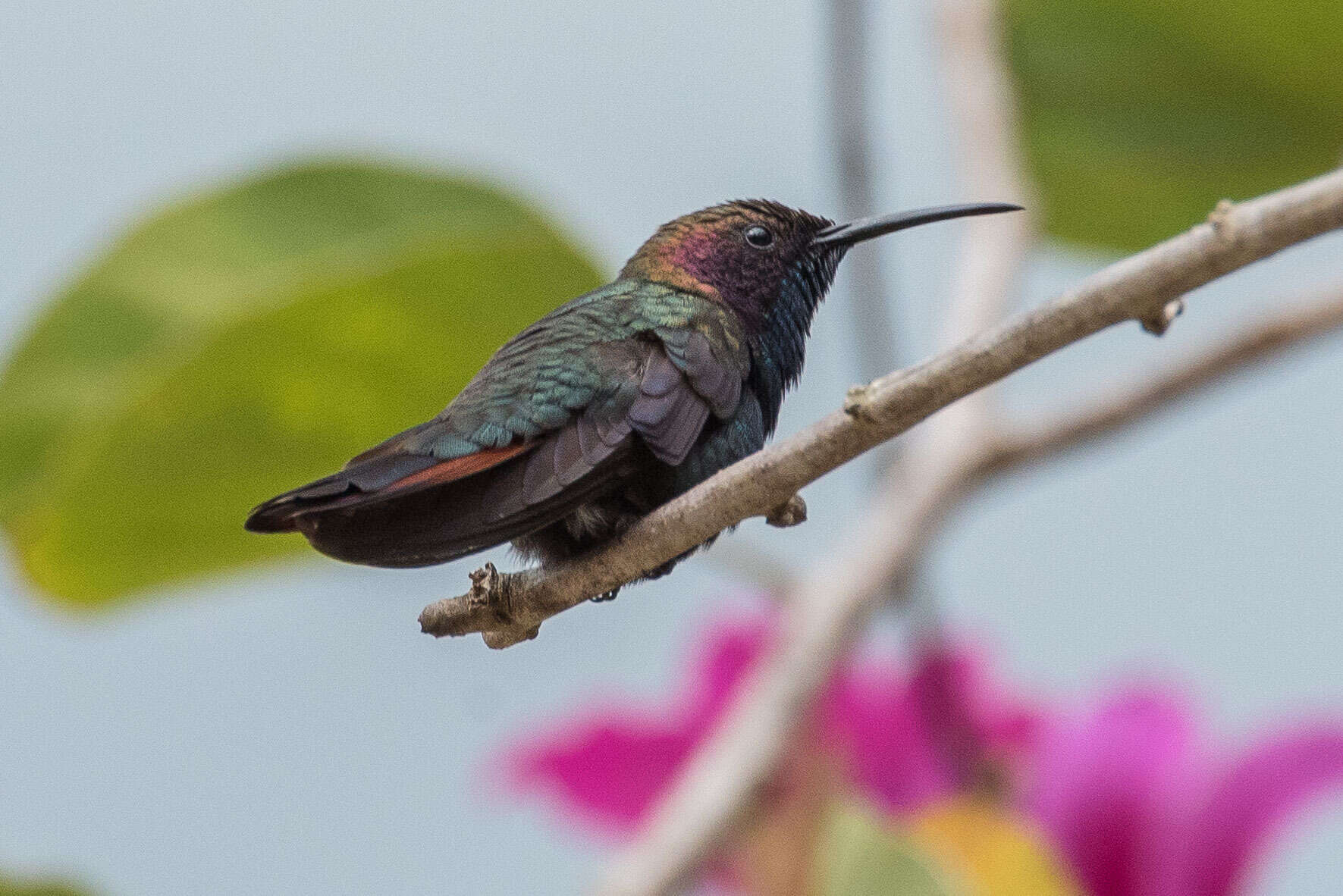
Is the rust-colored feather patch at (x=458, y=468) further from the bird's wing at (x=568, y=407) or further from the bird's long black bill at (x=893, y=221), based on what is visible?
the bird's long black bill at (x=893, y=221)

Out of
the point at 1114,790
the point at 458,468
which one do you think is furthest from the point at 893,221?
the point at 1114,790

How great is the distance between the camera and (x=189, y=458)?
2.58 feet

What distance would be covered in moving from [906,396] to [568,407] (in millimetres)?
139

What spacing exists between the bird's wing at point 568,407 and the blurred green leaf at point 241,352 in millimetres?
105

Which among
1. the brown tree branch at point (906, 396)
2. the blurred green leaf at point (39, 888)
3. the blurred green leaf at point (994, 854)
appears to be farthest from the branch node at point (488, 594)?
the blurred green leaf at point (39, 888)

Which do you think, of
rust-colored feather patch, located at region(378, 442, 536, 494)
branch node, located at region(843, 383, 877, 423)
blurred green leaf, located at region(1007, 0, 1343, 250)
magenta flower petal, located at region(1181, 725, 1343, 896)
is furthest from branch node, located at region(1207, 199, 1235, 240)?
blurred green leaf, located at region(1007, 0, 1343, 250)

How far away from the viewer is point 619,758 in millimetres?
1303

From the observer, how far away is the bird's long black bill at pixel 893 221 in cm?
54

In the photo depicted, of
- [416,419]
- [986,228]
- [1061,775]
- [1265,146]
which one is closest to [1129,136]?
[1265,146]

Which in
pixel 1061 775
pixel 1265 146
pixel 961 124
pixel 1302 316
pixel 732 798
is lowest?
pixel 1061 775

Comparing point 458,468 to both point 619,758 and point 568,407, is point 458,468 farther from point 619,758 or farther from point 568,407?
point 619,758

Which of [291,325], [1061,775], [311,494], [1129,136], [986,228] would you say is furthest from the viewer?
[1129,136]

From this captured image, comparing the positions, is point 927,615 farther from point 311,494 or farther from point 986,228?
point 311,494

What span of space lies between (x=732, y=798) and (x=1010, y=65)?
1.07 meters
